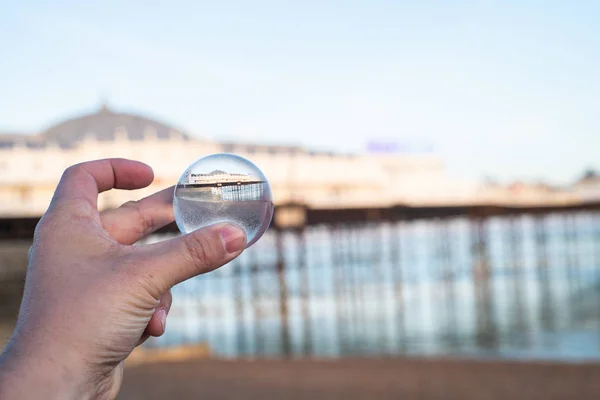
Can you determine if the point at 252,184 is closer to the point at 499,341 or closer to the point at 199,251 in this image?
the point at 199,251

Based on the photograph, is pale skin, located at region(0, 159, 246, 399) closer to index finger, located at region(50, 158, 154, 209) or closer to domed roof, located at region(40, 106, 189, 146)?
index finger, located at region(50, 158, 154, 209)

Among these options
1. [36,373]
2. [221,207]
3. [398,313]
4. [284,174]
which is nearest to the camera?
[36,373]

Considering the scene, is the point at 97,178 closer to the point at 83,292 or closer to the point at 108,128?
the point at 83,292

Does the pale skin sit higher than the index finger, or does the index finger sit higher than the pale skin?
the index finger

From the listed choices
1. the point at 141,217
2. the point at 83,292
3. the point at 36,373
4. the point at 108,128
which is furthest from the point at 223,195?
the point at 108,128

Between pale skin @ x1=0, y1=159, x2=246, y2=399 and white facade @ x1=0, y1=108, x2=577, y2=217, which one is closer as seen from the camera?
pale skin @ x1=0, y1=159, x2=246, y2=399

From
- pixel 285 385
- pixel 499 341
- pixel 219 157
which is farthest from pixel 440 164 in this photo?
pixel 219 157

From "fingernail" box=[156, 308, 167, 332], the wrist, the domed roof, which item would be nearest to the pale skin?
the wrist

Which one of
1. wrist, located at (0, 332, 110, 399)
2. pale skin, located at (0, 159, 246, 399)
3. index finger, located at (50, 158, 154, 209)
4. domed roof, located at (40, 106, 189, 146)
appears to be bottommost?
wrist, located at (0, 332, 110, 399)
